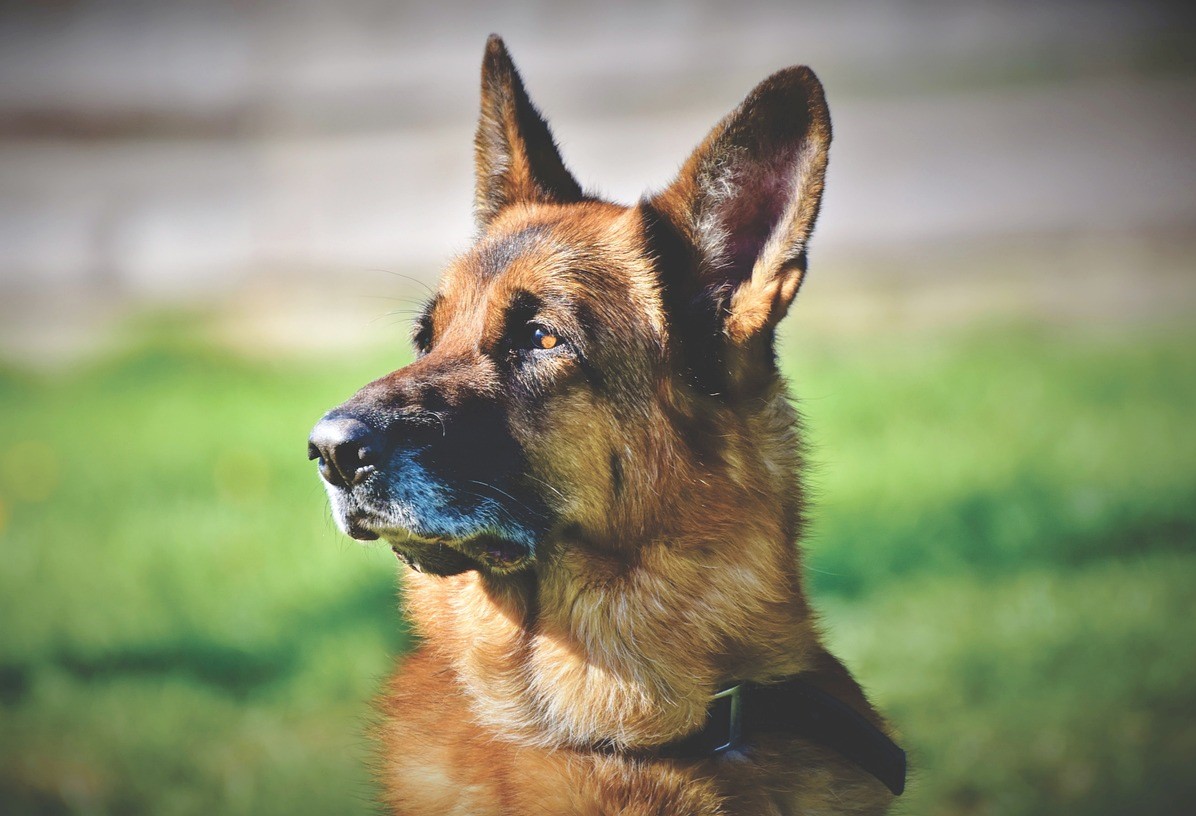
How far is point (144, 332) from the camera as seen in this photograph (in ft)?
31.4

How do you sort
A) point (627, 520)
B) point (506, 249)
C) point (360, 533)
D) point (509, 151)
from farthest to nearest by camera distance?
point (509, 151) < point (506, 249) < point (627, 520) < point (360, 533)

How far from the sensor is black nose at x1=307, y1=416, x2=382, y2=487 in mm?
2535

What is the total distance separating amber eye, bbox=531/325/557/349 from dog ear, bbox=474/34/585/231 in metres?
0.70

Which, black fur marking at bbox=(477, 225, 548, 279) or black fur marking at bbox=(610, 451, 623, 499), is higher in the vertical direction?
black fur marking at bbox=(477, 225, 548, 279)

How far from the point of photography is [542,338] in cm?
294

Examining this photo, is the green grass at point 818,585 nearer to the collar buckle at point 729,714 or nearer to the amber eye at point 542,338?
the collar buckle at point 729,714

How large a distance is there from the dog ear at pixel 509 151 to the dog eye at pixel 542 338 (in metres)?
0.69

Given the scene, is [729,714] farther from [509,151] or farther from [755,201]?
[509,151]

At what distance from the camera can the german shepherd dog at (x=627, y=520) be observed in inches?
105

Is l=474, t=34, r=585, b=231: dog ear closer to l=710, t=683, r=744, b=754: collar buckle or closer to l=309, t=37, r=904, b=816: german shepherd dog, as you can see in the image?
l=309, t=37, r=904, b=816: german shepherd dog

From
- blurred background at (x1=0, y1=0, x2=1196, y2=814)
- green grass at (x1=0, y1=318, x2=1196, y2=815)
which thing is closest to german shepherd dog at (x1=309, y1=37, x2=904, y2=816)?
green grass at (x1=0, y1=318, x2=1196, y2=815)

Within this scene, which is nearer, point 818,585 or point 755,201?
point 755,201

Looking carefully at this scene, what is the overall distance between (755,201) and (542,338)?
682mm

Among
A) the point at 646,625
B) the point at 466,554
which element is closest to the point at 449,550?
the point at 466,554
